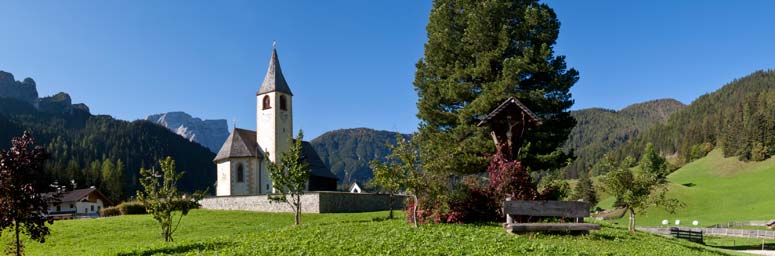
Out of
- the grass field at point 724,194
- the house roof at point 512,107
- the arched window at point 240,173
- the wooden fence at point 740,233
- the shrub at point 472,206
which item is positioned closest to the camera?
the shrub at point 472,206

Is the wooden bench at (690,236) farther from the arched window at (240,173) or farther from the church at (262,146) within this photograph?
the arched window at (240,173)

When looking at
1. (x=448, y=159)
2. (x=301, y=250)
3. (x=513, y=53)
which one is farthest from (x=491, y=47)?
(x=301, y=250)

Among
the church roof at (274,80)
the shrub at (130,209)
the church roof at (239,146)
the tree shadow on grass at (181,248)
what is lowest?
the shrub at (130,209)

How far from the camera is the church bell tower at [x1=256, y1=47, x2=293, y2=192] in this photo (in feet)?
174

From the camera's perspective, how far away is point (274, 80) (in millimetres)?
55469

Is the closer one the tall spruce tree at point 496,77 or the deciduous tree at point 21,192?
the deciduous tree at point 21,192

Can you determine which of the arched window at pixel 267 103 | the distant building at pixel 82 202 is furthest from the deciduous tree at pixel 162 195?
the distant building at pixel 82 202

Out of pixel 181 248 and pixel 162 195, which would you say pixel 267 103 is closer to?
pixel 162 195

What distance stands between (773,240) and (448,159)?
33.9m

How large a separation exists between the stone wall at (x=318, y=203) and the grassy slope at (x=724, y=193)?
29.2 metres

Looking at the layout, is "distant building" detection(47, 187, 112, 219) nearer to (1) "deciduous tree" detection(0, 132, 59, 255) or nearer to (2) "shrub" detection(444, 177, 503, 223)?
(1) "deciduous tree" detection(0, 132, 59, 255)

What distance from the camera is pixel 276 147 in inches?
2090

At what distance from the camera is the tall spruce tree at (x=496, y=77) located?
27703 millimetres

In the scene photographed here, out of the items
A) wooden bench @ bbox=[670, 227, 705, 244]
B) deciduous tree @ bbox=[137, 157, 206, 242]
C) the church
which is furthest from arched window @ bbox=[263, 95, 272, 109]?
wooden bench @ bbox=[670, 227, 705, 244]
